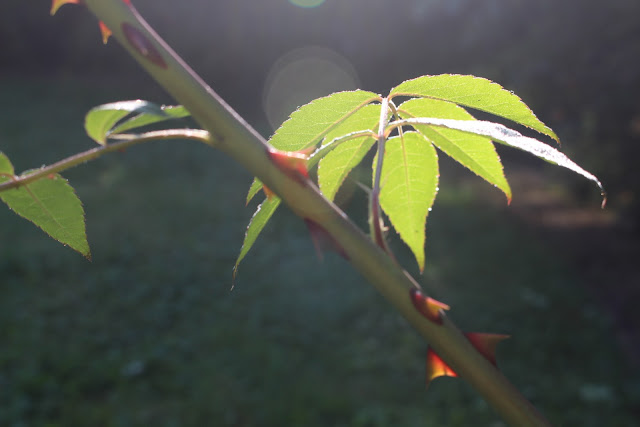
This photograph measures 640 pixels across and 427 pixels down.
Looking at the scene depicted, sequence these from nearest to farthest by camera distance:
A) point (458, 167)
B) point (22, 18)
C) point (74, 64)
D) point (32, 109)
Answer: point (458, 167), point (32, 109), point (22, 18), point (74, 64)

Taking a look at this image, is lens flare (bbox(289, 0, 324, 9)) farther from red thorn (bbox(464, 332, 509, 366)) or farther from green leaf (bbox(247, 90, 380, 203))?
red thorn (bbox(464, 332, 509, 366))

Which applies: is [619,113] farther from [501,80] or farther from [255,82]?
[255,82]

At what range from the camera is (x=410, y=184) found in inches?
22.4

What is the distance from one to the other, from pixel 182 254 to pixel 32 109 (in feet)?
19.7

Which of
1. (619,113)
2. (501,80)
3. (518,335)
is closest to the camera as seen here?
(518,335)

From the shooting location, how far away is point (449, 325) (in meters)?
0.35

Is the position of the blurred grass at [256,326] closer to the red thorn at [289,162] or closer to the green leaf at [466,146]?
the green leaf at [466,146]

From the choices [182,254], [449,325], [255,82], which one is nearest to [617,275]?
[182,254]

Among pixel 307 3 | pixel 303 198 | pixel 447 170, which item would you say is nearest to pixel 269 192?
pixel 303 198

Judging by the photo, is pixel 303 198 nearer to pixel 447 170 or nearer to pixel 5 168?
pixel 5 168

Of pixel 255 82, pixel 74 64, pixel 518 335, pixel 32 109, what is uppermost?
pixel 74 64

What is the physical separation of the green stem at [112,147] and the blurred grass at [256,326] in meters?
2.96

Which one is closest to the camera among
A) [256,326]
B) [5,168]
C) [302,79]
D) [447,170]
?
[5,168]

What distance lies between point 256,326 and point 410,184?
148 inches
